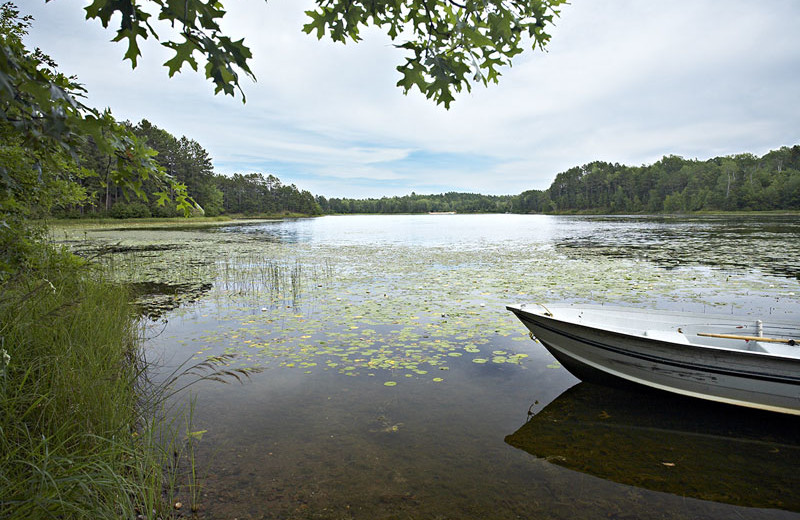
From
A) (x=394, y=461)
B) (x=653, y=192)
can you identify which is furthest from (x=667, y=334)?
(x=653, y=192)

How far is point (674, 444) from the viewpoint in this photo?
396 cm

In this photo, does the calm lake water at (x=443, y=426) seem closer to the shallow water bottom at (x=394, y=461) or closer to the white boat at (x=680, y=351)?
the shallow water bottom at (x=394, y=461)

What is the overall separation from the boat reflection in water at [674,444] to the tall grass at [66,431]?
10.3 feet

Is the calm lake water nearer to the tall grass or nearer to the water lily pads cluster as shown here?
the water lily pads cluster

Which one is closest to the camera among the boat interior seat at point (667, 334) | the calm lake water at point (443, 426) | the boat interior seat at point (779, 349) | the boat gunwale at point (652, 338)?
the calm lake water at point (443, 426)

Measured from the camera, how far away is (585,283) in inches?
440

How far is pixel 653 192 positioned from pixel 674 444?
125190 mm

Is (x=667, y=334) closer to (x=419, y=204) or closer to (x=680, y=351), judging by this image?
(x=680, y=351)

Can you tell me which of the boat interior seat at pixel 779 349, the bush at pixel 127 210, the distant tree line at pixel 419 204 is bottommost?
the boat interior seat at pixel 779 349

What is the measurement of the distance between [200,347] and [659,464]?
20.1ft

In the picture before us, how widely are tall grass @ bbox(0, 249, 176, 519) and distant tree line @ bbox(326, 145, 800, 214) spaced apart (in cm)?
10003

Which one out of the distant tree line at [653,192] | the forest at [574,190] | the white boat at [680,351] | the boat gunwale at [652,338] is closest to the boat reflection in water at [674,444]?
the white boat at [680,351]

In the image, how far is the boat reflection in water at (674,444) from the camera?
133 inches

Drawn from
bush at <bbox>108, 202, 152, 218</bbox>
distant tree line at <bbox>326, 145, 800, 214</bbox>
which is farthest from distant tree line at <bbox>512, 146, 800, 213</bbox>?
bush at <bbox>108, 202, 152, 218</bbox>
